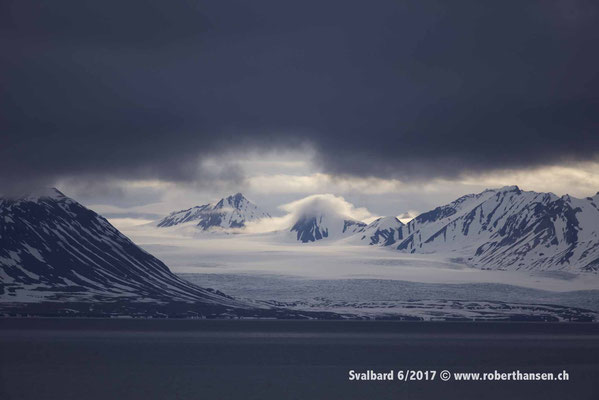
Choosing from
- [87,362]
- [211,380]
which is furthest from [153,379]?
[87,362]

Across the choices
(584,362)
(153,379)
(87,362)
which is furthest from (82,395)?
(584,362)

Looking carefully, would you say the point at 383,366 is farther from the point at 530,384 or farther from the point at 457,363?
the point at 530,384

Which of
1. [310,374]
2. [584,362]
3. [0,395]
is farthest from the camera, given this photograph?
[584,362]

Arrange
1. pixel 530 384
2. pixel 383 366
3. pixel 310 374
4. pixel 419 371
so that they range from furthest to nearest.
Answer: pixel 383 366
pixel 419 371
pixel 310 374
pixel 530 384

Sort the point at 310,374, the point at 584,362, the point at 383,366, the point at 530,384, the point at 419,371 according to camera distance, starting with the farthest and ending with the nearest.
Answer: the point at 584,362
the point at 383,366
the point at 419,371
the point at 310,374
the point at 530,384

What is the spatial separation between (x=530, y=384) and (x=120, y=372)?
216 ft

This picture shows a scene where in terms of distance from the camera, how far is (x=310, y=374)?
159 metres

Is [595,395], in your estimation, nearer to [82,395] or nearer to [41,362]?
[82,395]

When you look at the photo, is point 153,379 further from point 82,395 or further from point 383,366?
point 383,366

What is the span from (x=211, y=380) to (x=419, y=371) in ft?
134

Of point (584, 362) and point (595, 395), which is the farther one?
point (584, 362)

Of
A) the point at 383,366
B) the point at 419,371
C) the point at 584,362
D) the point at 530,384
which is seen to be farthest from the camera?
the point at 584,362

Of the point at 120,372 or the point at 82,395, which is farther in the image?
the point at 120,372

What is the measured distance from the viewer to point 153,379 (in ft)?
486
